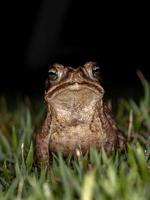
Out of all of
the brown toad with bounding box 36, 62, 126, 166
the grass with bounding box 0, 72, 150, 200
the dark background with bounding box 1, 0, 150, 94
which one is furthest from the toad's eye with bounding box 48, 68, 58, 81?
the dark background with bounding box 1, 0, 150, 94

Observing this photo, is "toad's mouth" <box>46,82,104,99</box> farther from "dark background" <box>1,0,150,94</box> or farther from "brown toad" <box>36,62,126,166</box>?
"dark background" <box>1,0,150,94</box>

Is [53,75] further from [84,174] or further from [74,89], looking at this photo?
[84,174]

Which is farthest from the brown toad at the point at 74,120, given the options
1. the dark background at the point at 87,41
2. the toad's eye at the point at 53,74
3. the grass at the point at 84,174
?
the dark background at the point at 87,41

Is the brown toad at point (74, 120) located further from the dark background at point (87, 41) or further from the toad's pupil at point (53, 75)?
the dark background at point (87, 41)

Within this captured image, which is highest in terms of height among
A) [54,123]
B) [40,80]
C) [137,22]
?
[137,22]

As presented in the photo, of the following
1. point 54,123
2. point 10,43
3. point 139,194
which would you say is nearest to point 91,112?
point 54,123

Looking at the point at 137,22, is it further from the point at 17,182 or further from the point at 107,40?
the point at 17,182

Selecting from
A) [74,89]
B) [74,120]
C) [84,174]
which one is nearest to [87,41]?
[74,120]
